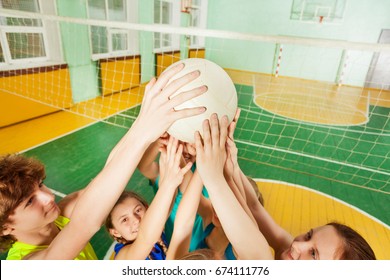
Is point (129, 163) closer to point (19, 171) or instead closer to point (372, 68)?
point (19, 171)

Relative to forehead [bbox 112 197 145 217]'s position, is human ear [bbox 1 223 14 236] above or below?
above

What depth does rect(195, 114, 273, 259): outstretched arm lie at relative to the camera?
0.72 m

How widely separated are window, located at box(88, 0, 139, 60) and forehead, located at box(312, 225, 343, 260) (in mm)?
5691

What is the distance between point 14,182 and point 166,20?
861cm

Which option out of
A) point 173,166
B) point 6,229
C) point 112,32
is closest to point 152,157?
point 173,166

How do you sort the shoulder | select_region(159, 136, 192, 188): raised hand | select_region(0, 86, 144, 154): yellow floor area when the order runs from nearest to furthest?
select_region(159, 136, 192, 188): raised hand → the shoulder → select_region(0, 86, 144, 154): yellow floor area

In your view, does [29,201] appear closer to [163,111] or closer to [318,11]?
[163,111]

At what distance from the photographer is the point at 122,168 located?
700 mm

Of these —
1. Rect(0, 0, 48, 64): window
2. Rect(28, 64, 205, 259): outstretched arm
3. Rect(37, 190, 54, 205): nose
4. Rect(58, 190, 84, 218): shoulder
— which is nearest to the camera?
Rect(28, 64, 205, 259): outstretched arm

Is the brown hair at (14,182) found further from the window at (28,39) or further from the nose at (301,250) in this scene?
the window at (28,39)

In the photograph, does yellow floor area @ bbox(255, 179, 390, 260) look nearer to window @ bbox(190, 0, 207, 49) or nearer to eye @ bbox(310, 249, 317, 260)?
eye @ bbox(310, 249, 317, 260)

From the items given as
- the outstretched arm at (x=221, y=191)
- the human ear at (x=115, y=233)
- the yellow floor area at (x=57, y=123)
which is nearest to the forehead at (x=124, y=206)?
the human ear at (x=115, y=233)

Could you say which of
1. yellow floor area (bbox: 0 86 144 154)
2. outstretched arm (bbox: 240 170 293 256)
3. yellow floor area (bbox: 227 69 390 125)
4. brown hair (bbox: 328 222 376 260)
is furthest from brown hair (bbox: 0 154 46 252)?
yellow floor area (bbox: 227 69 390 125)
